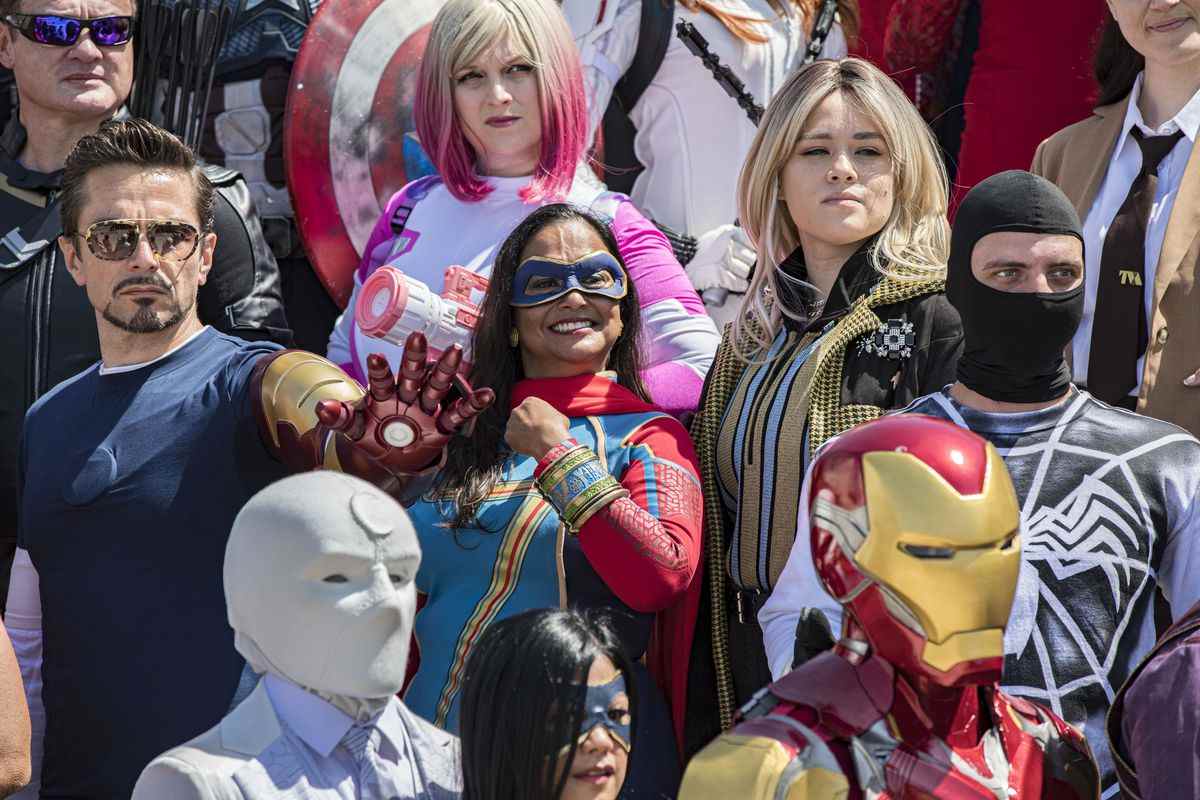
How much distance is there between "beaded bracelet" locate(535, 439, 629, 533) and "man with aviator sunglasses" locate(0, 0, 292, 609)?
1.29m

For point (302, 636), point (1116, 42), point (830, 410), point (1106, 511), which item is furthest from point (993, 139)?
point (302, 636)

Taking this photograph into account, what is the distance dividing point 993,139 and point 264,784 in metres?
3.30

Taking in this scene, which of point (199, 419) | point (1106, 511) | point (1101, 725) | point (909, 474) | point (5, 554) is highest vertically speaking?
point (909, 474)

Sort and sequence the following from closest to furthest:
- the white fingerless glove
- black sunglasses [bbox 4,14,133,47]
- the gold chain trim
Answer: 1. the gold chain trim
2. black sunglasses [bbox 4,14,133,47]
3. the white fingerless glove

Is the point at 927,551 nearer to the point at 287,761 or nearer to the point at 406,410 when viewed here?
the point at 287,761

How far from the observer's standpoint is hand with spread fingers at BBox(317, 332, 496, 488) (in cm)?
295

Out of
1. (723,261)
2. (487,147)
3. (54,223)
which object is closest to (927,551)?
(487,147)

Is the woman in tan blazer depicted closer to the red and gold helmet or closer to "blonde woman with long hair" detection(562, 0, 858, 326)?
"blonde woman with long hair" detection(562, 0, 858, 326)

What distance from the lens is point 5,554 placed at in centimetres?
437

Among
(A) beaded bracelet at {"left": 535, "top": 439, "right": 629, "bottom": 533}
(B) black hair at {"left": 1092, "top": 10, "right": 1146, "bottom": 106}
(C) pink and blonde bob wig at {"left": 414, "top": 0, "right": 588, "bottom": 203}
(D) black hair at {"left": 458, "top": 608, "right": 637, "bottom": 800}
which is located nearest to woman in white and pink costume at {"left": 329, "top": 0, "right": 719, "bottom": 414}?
(C) pink and blonde bob wig at {"left": 414, "top": 0, "right": 588, "bottom": 203}

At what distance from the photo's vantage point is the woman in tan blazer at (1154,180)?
3.70 meters

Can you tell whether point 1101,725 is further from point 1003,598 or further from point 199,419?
point 199,419

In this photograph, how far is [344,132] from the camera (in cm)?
494

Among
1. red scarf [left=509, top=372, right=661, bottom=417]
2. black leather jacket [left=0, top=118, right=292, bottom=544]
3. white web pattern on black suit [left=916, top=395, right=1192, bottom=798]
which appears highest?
white web pattern on black suit [left=916, top=395, right=1192, bottom=798]
